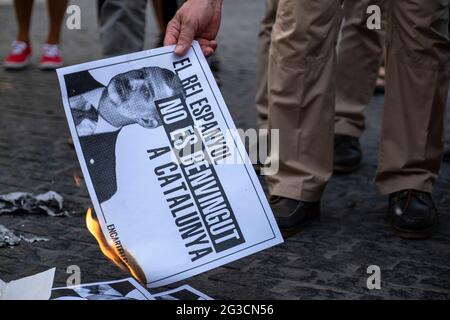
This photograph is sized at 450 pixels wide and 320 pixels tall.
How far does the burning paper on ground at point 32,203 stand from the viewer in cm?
311

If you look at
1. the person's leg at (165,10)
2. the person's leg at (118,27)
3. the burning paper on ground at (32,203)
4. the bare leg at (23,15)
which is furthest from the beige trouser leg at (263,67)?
the bare leg at (23,15)

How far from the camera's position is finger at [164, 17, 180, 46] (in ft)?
7.79

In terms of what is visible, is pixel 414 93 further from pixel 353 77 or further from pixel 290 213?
pixel 353 77

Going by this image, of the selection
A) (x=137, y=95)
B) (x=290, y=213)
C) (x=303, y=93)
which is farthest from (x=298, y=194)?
(x=137, y=95)

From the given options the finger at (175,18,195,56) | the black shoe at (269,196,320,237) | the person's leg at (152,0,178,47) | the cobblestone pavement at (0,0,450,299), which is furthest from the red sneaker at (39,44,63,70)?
the finger at (175,18,195,56)

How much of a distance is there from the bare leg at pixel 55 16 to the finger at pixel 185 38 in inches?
132

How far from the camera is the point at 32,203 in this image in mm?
3145

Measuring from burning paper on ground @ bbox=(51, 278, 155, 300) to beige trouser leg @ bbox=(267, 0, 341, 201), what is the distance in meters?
0.86

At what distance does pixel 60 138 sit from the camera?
419cm

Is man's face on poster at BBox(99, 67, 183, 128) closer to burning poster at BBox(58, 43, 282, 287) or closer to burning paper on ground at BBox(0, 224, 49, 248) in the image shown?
burning poster at BBox(58, 43, 282, 287)

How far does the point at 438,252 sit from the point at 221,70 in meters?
3.49

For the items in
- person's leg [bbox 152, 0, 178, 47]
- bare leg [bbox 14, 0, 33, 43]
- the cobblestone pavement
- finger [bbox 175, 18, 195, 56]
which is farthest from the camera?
bare leg [bbox 14, 0, 33, 43]
